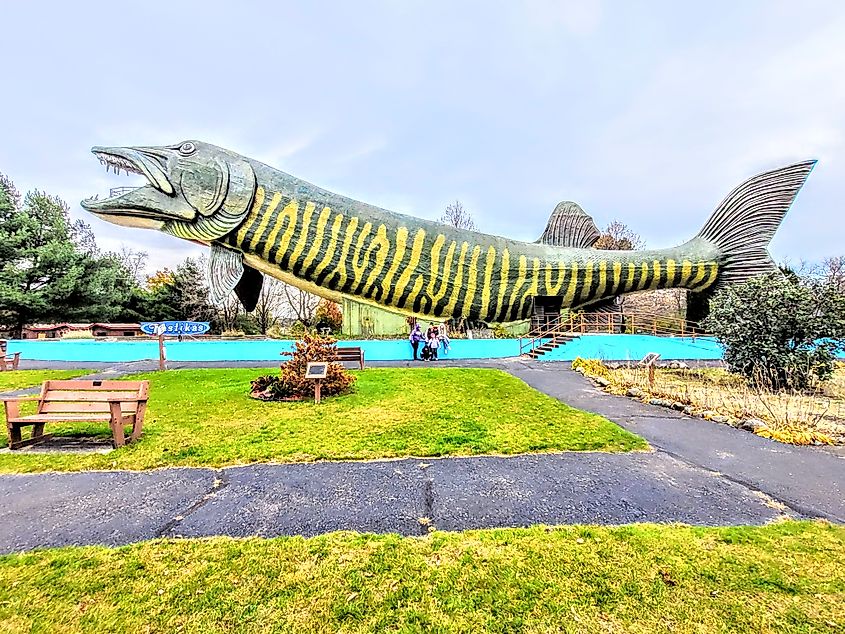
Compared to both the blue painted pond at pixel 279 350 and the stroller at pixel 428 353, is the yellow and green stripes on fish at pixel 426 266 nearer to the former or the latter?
the blue painted pond at pixel 279 350

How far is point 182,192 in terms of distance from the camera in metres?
13.1

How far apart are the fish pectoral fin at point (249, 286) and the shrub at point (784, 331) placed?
1399cm

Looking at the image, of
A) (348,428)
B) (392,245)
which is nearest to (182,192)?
(392,245)

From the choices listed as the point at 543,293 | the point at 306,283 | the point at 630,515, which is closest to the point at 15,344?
the point at 306,283

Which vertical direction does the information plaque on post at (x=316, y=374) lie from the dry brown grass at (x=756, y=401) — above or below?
above

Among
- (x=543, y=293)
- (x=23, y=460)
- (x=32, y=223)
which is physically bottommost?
(x=23, y=460)

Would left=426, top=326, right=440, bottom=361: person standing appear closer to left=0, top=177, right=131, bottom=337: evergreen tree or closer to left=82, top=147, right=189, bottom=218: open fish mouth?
left=82, top=147, right=189, bottom=218: open fish mouth

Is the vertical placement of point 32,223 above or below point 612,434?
above

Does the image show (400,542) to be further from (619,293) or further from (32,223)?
(32,223)

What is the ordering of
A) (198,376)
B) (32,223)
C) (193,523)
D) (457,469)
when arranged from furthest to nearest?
1. (32,223)
2. (198,376)
3. (457,469)
4. (193,523)

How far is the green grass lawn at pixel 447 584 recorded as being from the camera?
2.03m

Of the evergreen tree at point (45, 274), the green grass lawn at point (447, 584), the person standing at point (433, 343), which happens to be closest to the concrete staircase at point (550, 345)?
the person standing at point (433, 343)

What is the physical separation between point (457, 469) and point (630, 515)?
1551 mm

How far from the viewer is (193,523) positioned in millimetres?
3049
